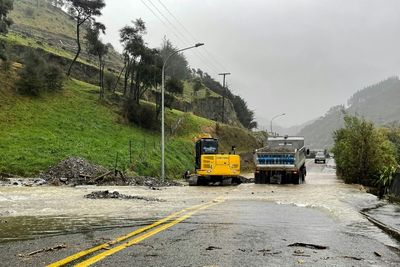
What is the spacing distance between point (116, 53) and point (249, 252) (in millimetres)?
138342

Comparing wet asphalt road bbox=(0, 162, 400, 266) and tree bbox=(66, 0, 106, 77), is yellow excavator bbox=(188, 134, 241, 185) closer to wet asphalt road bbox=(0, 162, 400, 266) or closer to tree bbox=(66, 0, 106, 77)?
wet asphalt road bbox=(0, 162, 400, 266)

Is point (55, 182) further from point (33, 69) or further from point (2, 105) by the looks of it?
point (33, 69)

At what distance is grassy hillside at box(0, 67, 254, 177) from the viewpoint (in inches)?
1494

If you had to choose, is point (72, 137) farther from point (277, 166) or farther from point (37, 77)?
point (277, 166)

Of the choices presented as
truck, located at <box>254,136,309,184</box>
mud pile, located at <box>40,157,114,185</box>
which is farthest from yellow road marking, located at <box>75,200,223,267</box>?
truck, located at <box>254,136,309,184</box>

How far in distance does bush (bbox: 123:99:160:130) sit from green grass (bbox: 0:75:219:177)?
64.1 inches

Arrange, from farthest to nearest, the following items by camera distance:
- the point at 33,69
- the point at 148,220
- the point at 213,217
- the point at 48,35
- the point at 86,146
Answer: the point at 48,35, the point at 33,69, the point at 86,146, the point at 213,217, the point at 148,220

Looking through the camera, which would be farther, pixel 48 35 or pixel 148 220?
pixel 48 35

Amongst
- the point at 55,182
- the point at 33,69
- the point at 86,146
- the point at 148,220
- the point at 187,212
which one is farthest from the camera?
the point at 33,69

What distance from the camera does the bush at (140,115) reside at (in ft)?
193

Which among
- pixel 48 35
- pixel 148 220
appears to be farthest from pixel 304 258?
pixel 48 35

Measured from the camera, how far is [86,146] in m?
43.2

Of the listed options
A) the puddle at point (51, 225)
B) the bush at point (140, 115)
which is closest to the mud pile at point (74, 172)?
the puddle at point (51, 225)

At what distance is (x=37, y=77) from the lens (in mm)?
51188
